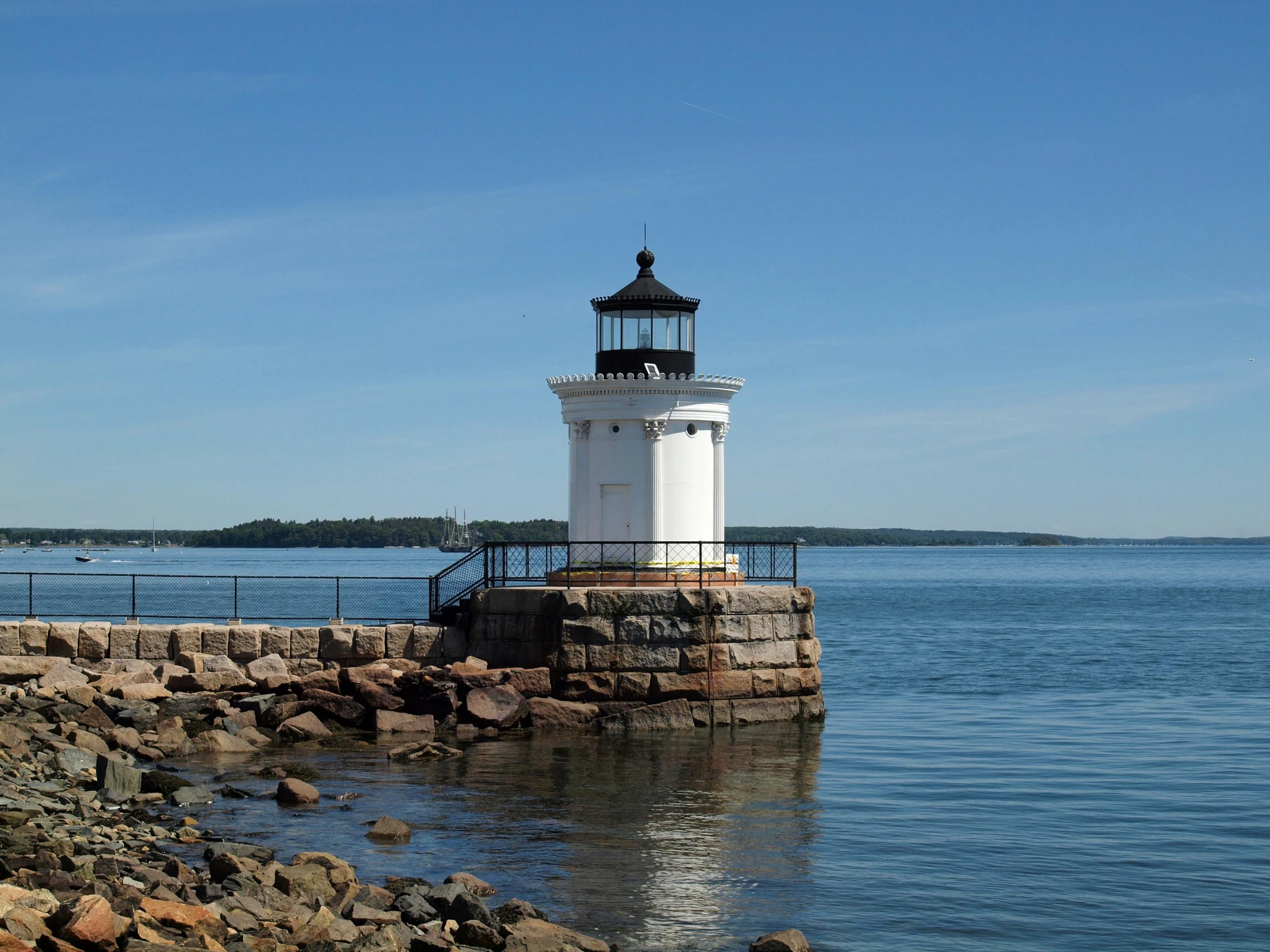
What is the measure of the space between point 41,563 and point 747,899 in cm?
13979

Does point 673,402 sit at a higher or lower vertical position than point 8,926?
higher

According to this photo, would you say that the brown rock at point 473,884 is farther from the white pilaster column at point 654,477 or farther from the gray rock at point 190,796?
the white pilaster column at point 654,477

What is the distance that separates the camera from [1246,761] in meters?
19.9

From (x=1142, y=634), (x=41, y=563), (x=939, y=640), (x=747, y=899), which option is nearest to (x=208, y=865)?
(x=747, y=899)

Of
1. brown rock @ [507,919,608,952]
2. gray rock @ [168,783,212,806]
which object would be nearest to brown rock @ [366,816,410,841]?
gray rock @ [168,783,212,806]

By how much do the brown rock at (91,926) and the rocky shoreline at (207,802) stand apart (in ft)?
0.03

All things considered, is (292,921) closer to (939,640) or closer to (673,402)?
(673,402)

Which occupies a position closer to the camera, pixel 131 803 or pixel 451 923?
pixel 451 923

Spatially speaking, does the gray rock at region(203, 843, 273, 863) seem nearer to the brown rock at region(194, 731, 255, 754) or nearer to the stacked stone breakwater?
the brown rock at region(194, 731, 255, 754)

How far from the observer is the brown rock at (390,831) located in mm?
13523

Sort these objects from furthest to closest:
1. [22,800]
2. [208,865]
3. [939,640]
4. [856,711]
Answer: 1. [939,640]
2. [856,711]
3. [22,800]
4. [208,865]

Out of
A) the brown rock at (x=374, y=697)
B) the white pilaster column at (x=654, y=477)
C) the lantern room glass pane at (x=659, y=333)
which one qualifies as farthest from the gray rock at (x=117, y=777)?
the lantern room glass pane at (x=659, y=333)

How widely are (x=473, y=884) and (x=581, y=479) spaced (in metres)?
11.1

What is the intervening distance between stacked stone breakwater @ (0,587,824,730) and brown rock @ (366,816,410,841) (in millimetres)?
6080
